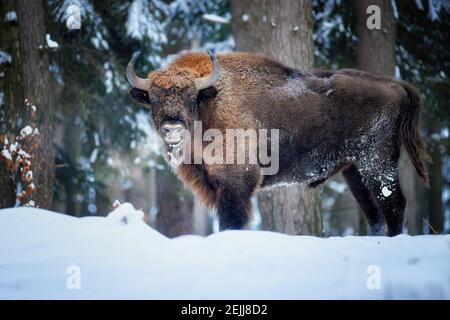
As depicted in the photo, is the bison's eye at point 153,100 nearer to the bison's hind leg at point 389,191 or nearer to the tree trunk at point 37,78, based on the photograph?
the tree trunk at point 37,78

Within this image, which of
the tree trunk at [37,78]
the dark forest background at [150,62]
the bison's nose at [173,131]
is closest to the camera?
the bison's nose at [173,131]

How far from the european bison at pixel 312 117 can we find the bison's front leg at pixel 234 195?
0.31ft

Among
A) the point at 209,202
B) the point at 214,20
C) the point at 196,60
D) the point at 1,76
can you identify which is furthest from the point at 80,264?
the point at 214,20

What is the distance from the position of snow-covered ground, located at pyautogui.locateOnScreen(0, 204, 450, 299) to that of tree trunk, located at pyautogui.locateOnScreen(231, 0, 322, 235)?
11.8 feet

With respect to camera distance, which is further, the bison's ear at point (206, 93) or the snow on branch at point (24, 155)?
the snow on branch at point (24, 155)

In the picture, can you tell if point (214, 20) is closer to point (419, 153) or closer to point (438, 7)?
point (438, 7)

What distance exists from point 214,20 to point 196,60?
3424mm

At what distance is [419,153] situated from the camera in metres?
6.86

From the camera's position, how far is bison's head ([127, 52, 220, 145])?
239 inches

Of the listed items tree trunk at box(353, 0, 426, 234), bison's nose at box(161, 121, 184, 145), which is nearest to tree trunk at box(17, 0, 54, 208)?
bison's nose at box(161, 121, 184, 145)

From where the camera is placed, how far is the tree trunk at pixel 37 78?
7.90m

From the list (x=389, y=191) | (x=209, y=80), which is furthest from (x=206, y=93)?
(x=389, y=191)

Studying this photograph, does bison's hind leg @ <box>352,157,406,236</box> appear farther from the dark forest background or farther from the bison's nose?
the bison's nose

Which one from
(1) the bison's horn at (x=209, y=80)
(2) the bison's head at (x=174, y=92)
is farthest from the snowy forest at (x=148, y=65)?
(1) the bison's horn at (x=209, y=80)
